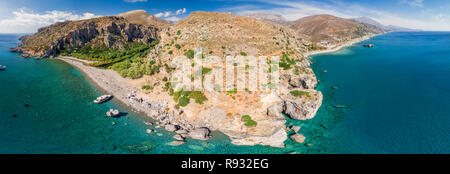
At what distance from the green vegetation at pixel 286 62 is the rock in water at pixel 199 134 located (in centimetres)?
3382

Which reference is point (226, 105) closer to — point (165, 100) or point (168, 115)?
Result: point (168, 115)

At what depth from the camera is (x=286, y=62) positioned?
58.4m

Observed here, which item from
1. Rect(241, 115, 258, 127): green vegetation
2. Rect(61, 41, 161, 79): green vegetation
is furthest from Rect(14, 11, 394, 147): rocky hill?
Rect(61, 41, 161, 79): green vegetation

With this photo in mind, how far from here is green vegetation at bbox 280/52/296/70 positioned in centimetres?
5467

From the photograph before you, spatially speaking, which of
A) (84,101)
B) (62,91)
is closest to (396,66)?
(84,101)

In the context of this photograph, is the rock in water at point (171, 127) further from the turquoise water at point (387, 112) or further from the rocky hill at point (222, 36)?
the turquoise water at point (387, 112)

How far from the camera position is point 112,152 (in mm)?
28172

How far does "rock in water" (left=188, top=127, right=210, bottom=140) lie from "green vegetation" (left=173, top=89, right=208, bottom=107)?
801 centimetres

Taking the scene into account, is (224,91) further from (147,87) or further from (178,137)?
(147,87)

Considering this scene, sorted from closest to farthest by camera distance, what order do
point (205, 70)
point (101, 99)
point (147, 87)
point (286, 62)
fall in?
point (101, 99)
point (205, 70)
point (147, 87)
point (286, 62)

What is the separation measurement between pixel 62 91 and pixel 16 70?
45.9 m

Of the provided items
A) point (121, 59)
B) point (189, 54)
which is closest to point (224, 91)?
point (189, 54)

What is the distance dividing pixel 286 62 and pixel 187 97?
3569cm

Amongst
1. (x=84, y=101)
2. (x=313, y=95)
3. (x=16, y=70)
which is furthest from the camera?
(x=16, y=70)
